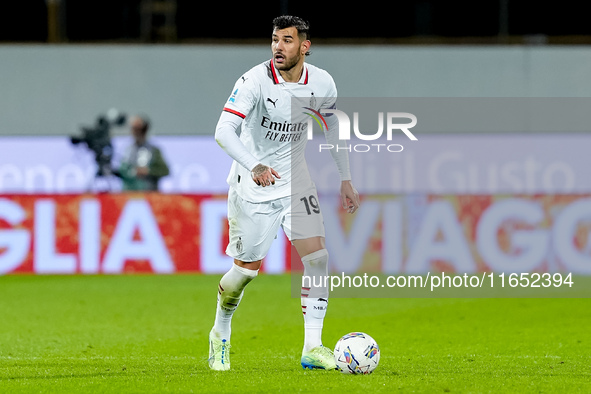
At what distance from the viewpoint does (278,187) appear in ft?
20.5

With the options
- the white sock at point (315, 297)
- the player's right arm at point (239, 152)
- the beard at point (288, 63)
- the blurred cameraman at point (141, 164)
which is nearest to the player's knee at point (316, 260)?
the white sock at point (315, 297)

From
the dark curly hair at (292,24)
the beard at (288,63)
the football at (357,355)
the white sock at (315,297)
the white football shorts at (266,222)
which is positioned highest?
the dark curly hair at (292,24)

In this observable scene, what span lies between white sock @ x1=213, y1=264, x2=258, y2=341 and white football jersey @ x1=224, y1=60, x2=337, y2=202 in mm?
477

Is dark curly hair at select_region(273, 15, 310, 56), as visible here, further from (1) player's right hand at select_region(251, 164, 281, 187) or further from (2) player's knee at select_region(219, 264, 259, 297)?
(2) player's knee at select_region(219, 264, 259, 297)

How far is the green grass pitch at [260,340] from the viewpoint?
5777 mm

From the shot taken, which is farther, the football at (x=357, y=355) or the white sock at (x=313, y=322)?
the white sock at (x=313, y=322)

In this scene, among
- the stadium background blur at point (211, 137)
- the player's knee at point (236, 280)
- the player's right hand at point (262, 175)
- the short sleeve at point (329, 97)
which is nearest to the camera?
the player's right hand at point (262, 175)

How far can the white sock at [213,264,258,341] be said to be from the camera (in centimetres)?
626

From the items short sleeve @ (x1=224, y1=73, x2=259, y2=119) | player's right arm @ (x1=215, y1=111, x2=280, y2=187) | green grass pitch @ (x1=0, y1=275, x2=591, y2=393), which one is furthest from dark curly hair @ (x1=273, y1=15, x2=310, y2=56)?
green grass pitch @ (x1=0, y1=275, x2=591, y2=393)

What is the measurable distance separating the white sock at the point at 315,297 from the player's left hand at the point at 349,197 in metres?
0.44

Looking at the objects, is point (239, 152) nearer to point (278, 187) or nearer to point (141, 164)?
point (278, 187)

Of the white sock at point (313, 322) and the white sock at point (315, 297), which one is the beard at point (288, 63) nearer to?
the white sock at point (315, 297)

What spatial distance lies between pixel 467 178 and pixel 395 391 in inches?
410

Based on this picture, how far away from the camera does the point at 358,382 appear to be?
18.5 ft
